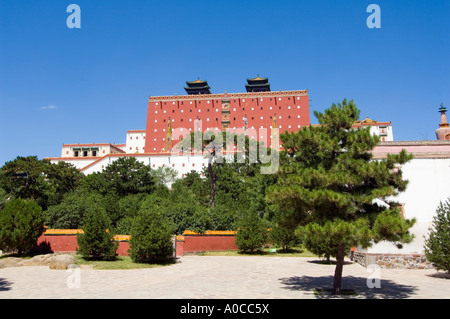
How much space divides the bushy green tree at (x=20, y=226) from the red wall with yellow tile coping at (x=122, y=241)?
0.95m

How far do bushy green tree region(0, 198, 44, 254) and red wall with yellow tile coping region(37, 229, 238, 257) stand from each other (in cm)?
95

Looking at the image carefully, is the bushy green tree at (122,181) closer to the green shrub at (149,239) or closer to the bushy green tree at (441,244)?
the green shrub at (149,239)

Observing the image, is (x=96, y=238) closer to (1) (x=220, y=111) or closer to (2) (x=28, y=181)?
(2) (x=28, y=181)

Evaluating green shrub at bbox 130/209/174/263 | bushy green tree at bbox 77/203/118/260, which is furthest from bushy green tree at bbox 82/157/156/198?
green shrub at bbox 130/209/174/263

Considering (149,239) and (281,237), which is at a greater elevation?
(149,239)

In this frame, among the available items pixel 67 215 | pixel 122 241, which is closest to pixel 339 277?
pixel 122 241

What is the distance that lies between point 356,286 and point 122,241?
548 inches

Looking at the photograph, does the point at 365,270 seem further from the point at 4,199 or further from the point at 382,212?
the point at 4,199

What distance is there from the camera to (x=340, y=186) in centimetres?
999

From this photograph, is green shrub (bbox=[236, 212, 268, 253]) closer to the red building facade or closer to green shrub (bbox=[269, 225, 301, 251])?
green shrub (bbox=[269, 225, 301, 251])

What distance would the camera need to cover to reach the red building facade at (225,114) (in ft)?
213

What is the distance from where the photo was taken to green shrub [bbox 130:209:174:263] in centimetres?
1733

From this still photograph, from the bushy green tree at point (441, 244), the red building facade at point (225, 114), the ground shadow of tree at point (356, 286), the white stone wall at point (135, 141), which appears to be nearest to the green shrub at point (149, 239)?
the ground shadow of tree at point (356, 286)
